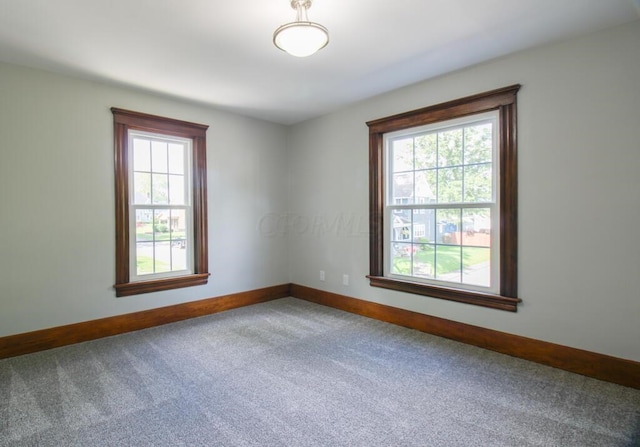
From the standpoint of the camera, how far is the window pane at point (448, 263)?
3.23 meters

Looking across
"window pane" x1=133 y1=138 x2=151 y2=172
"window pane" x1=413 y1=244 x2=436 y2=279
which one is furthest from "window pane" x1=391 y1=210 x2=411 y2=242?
"window pane" x1=133 y1=138 x2=151 y2=172

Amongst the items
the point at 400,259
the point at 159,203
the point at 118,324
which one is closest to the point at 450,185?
the point at 400,259

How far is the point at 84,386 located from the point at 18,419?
402 mm

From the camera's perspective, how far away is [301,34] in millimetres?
2062

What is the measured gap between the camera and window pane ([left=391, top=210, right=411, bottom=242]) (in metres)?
3.62

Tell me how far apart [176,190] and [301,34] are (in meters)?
2.54

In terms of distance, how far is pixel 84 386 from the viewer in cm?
234

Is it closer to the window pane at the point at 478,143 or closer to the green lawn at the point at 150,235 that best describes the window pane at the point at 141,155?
the green lawn at the point at 150,235

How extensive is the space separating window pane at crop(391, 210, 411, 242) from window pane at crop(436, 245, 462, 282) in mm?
386

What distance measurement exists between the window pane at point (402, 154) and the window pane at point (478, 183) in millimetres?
632

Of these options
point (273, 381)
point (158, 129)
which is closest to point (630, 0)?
point (273, 381)

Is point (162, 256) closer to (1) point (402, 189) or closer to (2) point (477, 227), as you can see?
(1) point (402, 189)

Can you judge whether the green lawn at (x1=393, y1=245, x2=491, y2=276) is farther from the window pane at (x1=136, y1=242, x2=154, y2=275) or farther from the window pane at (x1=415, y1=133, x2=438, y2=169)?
the window pane at (x1=136, y1=242, x2=154, y2=275)

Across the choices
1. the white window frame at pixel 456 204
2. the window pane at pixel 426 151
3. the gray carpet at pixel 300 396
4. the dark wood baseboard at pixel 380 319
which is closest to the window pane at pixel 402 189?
the white window frame at pixel 456 204
